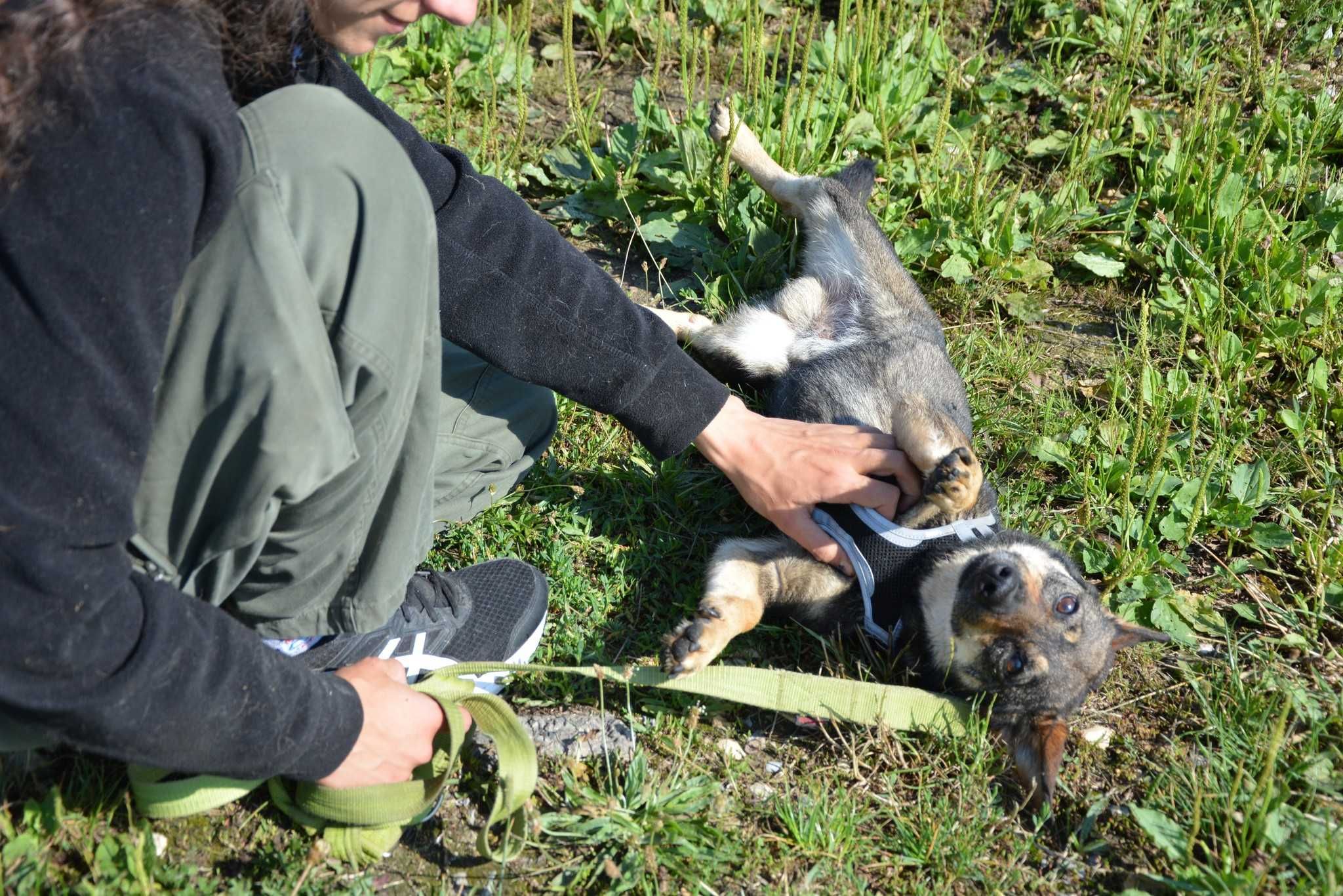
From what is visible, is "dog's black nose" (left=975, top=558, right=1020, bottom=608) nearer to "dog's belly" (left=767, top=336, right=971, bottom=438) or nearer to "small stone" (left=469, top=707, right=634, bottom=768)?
"dog's belly" (left=767, top=336, right=971, bottom=438)

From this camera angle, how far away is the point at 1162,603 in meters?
3.07

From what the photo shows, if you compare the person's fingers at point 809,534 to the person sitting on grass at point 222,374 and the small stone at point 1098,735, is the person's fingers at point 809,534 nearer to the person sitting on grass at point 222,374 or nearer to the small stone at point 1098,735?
the small stone at point 1098,735

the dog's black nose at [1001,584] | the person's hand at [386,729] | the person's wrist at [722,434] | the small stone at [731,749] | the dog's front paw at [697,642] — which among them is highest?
the person's wrist at [722,434]

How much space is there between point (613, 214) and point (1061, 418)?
1.79m

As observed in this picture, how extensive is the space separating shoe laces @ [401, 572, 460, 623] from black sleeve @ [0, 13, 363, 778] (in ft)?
3.03

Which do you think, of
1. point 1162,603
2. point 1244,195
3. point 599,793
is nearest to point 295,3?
point 599,793

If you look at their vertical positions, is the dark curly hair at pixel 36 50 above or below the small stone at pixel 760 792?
above

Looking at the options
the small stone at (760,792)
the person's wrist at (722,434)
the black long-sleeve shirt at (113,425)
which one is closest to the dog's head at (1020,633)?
the small stone at (760,792)

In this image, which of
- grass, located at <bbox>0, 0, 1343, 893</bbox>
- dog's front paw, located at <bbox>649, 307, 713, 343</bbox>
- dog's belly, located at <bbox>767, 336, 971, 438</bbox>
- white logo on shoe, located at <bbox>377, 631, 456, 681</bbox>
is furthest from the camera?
dog's front paw, located at <bbox>649, 307, 713, 343</bbox>

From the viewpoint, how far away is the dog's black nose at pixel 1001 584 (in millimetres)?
2848

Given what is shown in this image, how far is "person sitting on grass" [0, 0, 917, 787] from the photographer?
1.34 metres

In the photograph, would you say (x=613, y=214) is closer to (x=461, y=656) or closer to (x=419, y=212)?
(x=461, y=656)

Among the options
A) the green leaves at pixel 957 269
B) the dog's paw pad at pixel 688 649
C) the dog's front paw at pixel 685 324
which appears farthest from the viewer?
the green leaves at pixel 957 269

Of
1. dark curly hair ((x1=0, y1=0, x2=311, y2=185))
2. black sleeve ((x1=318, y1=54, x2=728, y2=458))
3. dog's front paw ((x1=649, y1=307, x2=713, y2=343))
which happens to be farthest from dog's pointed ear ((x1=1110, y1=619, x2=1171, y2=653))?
dark curly hair ((x1=0, y1=0, x2=311, y2=185))
